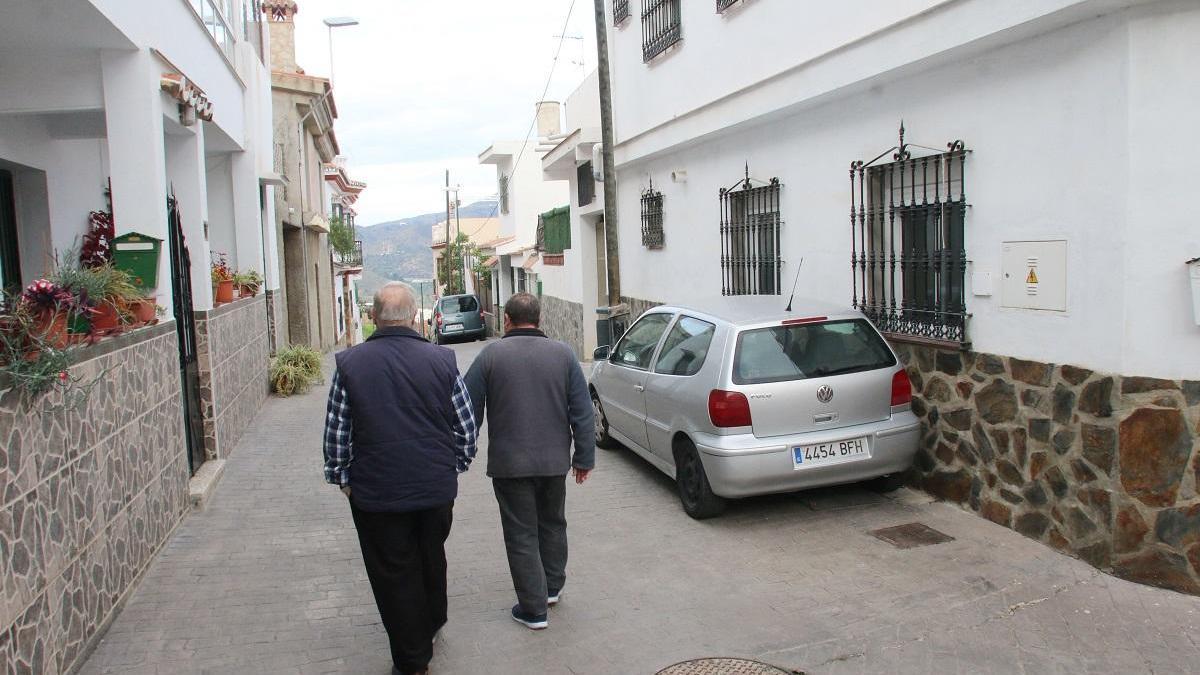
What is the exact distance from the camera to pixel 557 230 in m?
20.0

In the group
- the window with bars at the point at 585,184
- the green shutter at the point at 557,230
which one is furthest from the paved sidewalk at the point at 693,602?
the green shutter at the point at 557,230

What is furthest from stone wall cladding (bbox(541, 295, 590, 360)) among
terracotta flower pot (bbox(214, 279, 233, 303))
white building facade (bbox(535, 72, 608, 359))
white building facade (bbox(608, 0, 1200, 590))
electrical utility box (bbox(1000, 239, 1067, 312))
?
electrical utility box (bbox(1000, 239, 1067, 312))

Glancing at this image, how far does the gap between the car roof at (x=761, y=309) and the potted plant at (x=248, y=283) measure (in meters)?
5.78

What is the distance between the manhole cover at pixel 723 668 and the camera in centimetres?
408

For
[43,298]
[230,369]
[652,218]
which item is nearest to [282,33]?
[652,218]

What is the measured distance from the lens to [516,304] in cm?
475

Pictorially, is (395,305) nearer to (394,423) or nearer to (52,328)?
(394,423)

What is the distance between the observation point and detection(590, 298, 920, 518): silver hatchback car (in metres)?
5.93

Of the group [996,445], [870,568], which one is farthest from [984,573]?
[996,445]

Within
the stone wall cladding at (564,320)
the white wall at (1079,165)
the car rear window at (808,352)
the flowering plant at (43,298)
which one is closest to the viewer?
the flowering plant at (43,298)

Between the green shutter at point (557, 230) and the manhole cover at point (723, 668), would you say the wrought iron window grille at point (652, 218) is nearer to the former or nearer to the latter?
the green shutter at point (557, 230)

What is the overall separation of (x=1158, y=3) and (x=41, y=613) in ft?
19.8

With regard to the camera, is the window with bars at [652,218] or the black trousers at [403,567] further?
the window with bars at [652,218]

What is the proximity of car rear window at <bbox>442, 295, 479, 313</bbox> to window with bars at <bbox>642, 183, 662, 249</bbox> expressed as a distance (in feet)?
62.6
